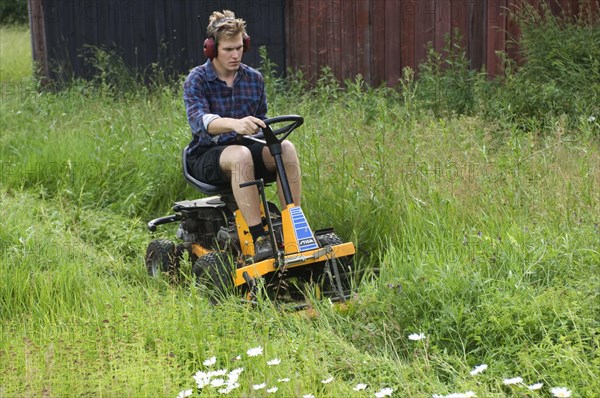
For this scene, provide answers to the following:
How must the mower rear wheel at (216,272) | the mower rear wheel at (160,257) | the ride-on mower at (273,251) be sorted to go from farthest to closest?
1. the mower rear wheel at (160,257)
2. the mower rear wheel at (216,272)
3. the ride-on mower at (273,251)

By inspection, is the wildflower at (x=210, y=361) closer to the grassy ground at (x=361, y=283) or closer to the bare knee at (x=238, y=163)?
the grassy ground at (x=361, y=283)

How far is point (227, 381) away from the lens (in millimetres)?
3543

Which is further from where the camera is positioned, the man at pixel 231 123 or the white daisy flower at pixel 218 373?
the man at pixel 231 123

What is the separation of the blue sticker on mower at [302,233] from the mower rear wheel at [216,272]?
1.21 ft

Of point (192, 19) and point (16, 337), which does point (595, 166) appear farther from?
point (192, 19)

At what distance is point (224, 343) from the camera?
3961mm

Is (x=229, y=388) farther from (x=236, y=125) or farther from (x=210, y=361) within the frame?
(x=236, y=125)

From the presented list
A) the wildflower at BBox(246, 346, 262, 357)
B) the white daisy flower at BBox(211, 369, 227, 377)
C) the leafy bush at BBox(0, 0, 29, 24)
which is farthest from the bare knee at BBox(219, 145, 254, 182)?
the leafy bush at BBox(0, 0, 29, 24)

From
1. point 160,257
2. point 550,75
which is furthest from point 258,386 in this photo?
point 550,75

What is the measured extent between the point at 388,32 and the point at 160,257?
18.8 feet

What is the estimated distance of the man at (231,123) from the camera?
5.03 m

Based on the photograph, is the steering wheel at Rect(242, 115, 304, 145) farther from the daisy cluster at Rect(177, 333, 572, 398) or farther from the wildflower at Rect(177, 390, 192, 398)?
the wildflower at Rect(177, 390, 192, 398)

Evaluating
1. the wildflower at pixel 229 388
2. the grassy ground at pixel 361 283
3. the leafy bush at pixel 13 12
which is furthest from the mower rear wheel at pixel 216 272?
the leafy bush at pixel 13 12

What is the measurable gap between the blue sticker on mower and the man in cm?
18
